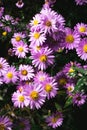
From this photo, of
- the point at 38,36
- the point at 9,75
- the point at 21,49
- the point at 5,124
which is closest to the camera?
the point at 5,124

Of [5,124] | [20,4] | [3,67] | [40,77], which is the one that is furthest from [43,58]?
[20,4]

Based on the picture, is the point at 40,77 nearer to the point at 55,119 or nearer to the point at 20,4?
the point at 55,119

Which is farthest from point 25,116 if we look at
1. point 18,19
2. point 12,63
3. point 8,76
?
point 18,19

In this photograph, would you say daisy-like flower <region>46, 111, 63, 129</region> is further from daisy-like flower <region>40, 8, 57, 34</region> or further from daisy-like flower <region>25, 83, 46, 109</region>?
daisy-like flower <region>40, 8, 57, 34</region>

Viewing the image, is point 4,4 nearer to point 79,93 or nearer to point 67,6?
point 67,6

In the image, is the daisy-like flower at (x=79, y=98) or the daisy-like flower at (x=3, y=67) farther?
the daisy-like flower at (x=3, y=67)

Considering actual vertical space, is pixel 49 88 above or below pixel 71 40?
below

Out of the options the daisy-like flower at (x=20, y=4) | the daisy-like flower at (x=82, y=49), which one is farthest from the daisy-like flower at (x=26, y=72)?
the daisy-like flower at (x=20, y=4)

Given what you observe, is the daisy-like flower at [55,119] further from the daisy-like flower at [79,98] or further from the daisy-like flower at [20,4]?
the daisy-like flower at [20,4]
